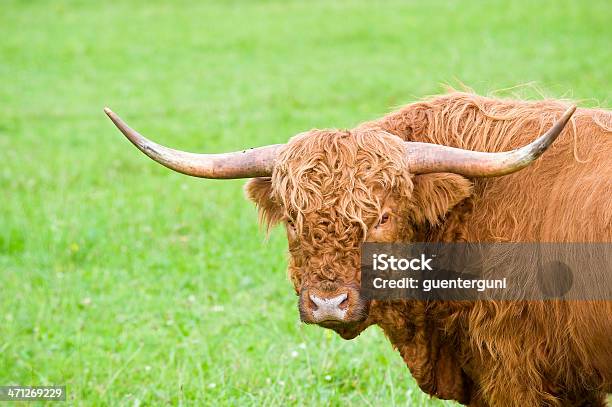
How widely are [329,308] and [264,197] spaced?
3.08 feet

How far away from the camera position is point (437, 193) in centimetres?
429

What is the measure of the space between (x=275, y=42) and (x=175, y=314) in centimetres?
1428

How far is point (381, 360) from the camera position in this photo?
6164 mm

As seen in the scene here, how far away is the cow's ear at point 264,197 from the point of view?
4.68 meters

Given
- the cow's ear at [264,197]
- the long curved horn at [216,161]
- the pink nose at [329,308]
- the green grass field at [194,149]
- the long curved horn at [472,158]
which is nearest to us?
the long curved horn at [472,158]

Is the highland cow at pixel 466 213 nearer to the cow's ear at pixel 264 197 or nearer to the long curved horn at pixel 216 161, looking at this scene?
the long curved horn at pixel 216 161

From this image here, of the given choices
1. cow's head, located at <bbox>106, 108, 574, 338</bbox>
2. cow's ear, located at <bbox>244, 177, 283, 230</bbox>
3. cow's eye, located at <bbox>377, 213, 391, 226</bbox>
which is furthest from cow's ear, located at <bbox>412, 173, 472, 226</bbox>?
cow's ear, located at <bbox>244, 177, 283, 230</bbox>

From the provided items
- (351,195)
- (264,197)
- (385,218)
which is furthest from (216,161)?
(385,218)

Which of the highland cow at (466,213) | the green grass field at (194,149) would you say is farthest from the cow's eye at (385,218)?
the green grass field at (194,149)

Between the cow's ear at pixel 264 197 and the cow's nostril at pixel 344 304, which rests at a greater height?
the cow's ear at pixel 264 197

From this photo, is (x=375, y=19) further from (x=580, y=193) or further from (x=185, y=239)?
(x=580, y=193)

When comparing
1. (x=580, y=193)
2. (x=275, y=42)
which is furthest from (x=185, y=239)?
(x=275, y=42)

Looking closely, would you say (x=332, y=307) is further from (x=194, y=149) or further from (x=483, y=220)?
(x=194, y=149)

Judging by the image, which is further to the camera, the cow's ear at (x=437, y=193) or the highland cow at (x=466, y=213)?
the cow's ear at (x=437, y=193)
